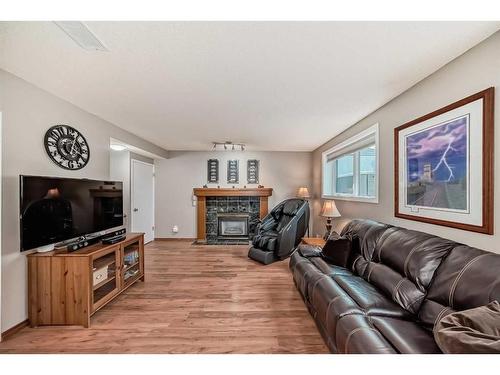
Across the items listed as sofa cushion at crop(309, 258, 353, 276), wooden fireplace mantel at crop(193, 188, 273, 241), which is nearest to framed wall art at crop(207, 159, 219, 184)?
wooden fireplace mantel at crop(193, 188, 273, 241)

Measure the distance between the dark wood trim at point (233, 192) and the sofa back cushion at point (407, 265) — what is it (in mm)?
3541

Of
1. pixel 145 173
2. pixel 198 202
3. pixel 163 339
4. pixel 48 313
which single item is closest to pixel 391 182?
pixel 163 339

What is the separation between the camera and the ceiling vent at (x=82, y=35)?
1309mm

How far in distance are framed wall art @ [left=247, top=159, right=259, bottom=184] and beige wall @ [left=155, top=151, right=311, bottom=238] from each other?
0.34ft

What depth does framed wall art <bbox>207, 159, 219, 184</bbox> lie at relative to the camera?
568cm

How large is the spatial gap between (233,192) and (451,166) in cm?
427

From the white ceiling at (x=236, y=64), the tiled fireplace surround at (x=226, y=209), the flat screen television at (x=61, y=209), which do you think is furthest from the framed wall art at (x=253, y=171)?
the flat screen television at (x=61, y=209)

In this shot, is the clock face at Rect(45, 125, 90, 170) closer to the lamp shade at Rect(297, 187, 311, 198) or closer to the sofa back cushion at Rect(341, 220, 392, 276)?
the sofa back cushion at Rect(341, 220, 392, 276)

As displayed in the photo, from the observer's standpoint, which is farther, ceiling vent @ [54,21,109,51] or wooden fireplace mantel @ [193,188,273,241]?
wooden fireplace mantel @ [193,188,273,241]

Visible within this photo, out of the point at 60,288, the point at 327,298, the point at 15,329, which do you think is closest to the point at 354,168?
the point at 327,298

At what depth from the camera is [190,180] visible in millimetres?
5691

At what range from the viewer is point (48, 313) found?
206cm

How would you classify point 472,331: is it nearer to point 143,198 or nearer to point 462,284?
point 462,284
